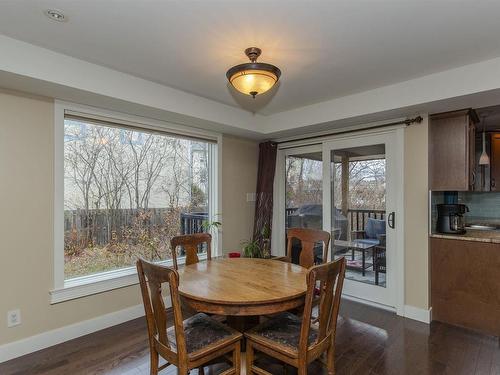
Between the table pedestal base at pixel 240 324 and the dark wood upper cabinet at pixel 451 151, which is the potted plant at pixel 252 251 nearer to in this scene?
the table pedestal base at pixel 240 324

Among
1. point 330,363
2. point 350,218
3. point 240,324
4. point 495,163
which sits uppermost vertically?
point 495,163

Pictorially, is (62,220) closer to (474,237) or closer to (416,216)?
(416,216)

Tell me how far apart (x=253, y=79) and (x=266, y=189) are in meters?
2.57

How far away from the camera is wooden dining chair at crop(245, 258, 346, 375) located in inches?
64.3

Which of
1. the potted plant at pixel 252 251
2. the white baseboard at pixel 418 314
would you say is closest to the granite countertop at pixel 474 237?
the white baseboard at pixel 418 314

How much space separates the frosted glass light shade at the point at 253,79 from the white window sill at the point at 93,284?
2302 millimetres

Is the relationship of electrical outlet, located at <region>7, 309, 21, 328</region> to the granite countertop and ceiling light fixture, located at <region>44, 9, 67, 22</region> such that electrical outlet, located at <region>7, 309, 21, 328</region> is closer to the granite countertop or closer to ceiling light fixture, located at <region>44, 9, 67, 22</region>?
ceiling light fixture, located at <region>44, 9, 67, 22</region>

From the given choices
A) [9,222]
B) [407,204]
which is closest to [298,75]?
[407,204]

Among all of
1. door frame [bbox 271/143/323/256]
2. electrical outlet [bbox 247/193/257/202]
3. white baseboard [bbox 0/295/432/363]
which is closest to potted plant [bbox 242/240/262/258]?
door frame [bbox 271/143/323/256]

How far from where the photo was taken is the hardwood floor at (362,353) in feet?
7.41

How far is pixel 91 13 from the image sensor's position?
1830 millimetres

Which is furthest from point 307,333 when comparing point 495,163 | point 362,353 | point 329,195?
point 495,163

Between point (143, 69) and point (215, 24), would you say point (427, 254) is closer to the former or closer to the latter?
point (215, 24)

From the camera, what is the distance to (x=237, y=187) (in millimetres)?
4367
